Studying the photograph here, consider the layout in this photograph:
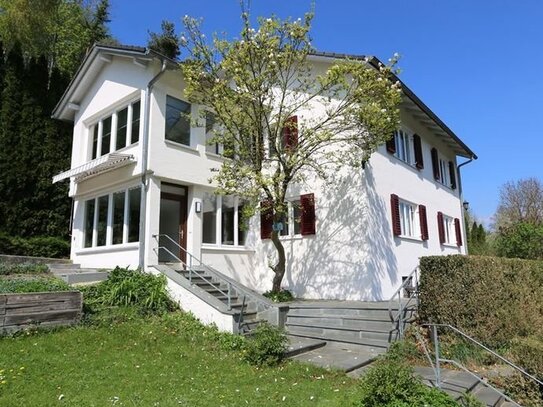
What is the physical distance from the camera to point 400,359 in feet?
28.2

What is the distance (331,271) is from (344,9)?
813 cm

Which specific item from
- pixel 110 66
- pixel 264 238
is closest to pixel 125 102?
pixel 110 66

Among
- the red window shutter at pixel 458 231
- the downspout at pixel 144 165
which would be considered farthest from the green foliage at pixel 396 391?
the red window shutter at pixel 458 231

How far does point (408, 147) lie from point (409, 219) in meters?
3.11

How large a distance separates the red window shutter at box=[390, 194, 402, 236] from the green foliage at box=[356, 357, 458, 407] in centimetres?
933

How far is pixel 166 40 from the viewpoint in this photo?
30.3 meters

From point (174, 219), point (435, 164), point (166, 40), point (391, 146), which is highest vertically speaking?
point (166, 40)

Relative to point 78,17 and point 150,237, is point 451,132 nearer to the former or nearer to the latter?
point 150,237

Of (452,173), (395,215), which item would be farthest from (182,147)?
(452,173)

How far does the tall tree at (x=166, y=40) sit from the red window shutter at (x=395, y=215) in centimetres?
2162

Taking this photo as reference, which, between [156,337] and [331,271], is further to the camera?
[331,271]

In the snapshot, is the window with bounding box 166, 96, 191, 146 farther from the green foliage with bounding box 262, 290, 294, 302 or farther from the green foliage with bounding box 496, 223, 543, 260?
the green foliage with bounding box 496, 223, 543, 260

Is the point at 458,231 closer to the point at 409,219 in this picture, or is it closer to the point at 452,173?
the point at 452,173

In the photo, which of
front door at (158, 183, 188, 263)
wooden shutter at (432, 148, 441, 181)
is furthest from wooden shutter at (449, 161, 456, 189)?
front door at (158, 183, 188, 263)
